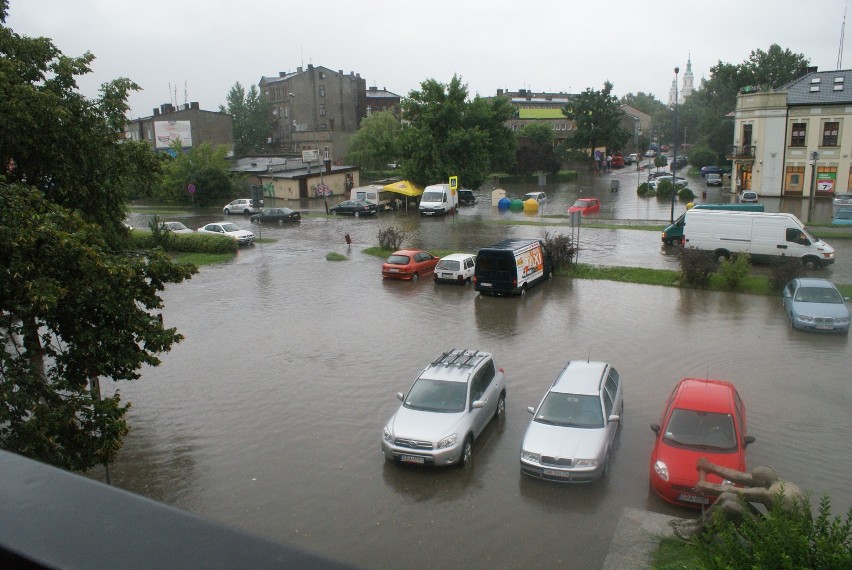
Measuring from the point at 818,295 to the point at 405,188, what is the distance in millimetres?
35932

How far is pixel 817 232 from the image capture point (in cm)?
3575

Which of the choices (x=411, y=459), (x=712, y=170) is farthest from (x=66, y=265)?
(x=712, y=170)

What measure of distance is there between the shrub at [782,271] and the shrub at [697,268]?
1933mm

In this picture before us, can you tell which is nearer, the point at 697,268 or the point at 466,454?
the point at 466,454

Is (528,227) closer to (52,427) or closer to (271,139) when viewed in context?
(52,427)

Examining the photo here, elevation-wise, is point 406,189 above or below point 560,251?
above

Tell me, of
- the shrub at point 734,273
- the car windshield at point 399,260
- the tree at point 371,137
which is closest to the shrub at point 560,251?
the car windshield at point 399,260

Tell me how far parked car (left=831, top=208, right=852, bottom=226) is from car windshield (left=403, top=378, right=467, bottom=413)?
33878mm

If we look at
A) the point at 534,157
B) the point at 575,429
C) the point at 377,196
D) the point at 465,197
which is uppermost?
the point at 534,157

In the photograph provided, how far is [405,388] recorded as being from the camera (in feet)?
50.1

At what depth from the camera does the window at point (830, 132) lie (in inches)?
1966

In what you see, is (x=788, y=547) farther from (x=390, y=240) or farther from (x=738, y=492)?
(x=390, y=240)

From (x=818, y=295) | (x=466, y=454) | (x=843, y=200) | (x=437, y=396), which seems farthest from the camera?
(x=843, y=200)

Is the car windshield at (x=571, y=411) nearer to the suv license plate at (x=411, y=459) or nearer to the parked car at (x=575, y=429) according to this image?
the parked car at (x=575, y=429)
